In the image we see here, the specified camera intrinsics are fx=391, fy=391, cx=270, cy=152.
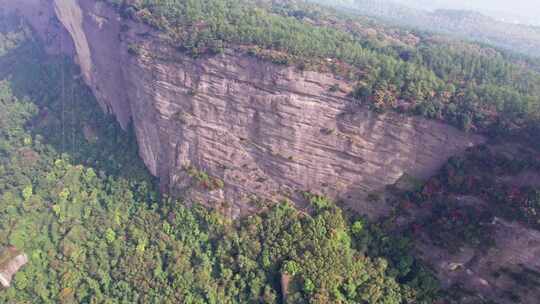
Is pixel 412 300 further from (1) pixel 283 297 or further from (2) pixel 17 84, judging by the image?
(2) pixel 17 84

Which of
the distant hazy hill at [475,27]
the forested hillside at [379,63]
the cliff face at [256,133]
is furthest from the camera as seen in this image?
the distant hazy hill at [475,27]

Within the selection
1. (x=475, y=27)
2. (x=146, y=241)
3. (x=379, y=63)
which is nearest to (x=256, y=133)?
(x=379, y=63)

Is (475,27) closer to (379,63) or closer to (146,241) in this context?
(379,63)

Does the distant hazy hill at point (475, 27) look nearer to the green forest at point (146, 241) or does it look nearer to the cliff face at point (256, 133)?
the cliff face at point (256, 133)

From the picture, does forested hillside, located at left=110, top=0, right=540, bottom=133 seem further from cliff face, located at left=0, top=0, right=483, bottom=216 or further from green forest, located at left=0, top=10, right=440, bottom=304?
green forest, located at left=0, top=10, right=440, bottom=304

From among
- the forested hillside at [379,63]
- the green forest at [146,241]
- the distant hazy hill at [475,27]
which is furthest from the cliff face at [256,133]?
the distant hazy hill at [475,27]

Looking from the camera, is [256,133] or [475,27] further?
[475,27]
